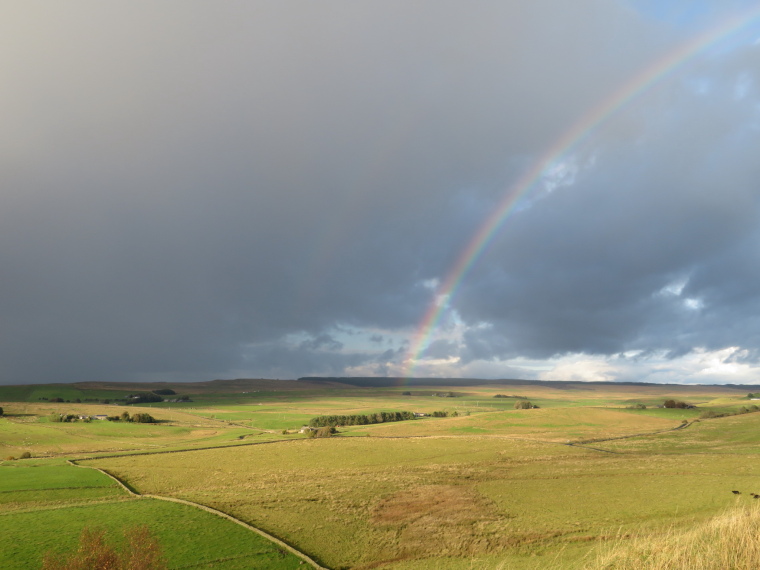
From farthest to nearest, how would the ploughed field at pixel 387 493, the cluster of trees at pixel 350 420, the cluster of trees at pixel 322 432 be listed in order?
the cluster of trees at pixel 350 420, the cluster of trees at pixel 322 432, the ploughed field at pixel 387 493

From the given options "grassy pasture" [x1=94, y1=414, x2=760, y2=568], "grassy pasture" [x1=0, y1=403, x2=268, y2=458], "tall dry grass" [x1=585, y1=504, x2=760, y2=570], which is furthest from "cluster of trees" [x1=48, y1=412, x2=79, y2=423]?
"tall dry grass" [x1=585, y1=504, x2=760, y2=570]

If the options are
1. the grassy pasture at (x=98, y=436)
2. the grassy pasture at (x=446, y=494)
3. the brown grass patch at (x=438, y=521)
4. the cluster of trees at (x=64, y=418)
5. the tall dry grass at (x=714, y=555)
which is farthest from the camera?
the cluster of trees at (x=64, y=418)

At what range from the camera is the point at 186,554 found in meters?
31.2

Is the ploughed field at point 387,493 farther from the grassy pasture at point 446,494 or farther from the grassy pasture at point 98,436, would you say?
the grassy pasture at point 98,436

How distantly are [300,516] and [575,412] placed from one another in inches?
4533

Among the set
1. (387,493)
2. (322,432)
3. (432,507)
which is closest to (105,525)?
(387,493)

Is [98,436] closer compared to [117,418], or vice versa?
[98,436]

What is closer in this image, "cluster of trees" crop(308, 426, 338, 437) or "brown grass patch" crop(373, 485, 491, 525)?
"brown grass patch" crop(373, 485, 491, 525)

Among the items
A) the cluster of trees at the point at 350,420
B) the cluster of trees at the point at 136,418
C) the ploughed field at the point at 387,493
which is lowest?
the cluster of trees at the point at 350,420

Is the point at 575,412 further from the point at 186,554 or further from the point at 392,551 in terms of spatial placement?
the point at 186,554

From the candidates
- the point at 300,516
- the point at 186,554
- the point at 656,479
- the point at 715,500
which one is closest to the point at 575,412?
the point at 656,479

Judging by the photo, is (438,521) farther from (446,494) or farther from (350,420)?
(350,420)

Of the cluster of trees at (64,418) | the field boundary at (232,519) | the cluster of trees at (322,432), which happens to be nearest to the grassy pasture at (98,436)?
the cluster of trees at (64,418)

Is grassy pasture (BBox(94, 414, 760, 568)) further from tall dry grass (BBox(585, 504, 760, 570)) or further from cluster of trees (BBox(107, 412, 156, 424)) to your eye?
cluster of trees (BBox(107, 412, 156, 424))
